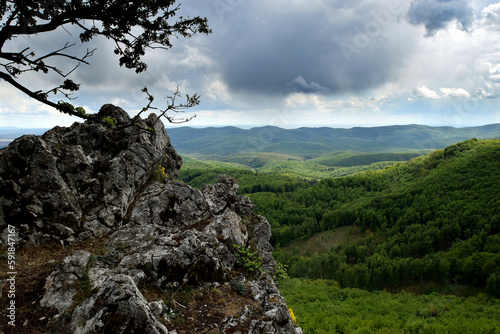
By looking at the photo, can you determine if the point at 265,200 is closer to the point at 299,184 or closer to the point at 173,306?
the point at 299,184

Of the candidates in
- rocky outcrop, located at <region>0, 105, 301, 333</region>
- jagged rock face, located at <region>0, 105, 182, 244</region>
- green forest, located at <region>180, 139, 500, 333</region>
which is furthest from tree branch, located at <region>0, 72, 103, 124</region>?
green forest, located at <region>180, 139, 500, 333</region>

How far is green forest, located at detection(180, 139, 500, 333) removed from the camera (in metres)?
59.9

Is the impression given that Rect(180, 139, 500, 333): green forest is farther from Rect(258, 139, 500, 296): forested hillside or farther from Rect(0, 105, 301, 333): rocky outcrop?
Rect(0, 105, 301, 333): rocky outcrop

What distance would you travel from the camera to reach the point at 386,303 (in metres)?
65.9

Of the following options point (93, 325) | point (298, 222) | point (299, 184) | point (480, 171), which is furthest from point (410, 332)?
point (299, 184)

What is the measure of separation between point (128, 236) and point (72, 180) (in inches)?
200

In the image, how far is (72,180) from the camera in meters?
14.6

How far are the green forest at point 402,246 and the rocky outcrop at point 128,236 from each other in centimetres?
3547

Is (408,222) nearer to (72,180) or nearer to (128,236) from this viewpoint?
(128,236)

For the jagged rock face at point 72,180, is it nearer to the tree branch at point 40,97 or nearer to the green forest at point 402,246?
the tree branch at point 40,97

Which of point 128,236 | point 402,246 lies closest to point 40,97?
point 128,236

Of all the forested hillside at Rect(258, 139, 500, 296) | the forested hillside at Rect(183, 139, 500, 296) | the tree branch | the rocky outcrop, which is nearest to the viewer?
→ the tree branch

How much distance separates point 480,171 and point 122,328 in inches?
6649

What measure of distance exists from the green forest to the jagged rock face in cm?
3805
